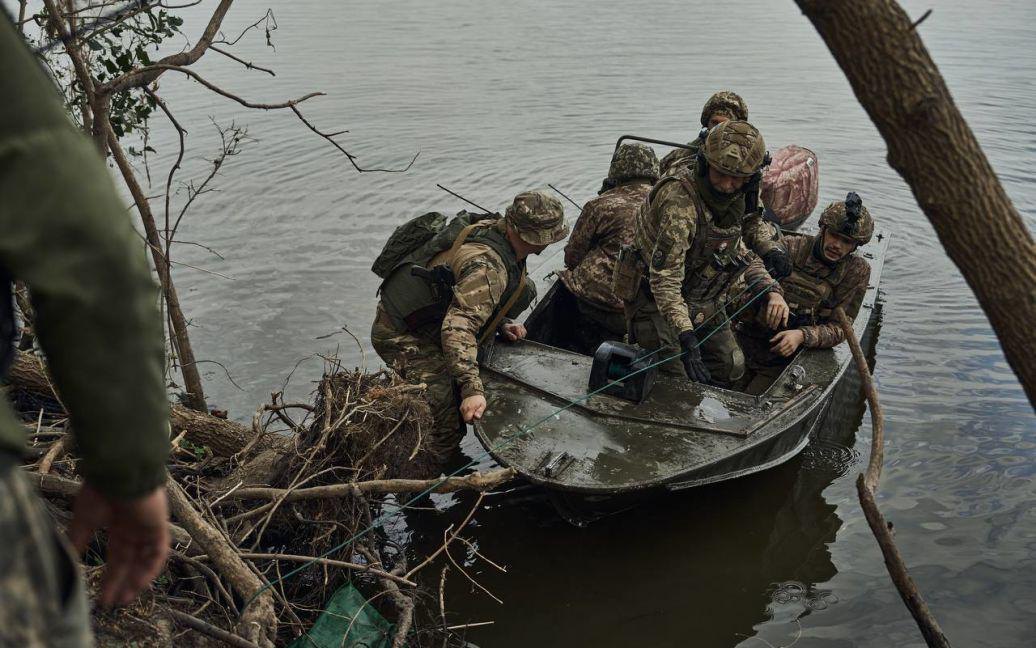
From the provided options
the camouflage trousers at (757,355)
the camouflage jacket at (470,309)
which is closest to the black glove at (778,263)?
the camouflage trousers at (757,355)

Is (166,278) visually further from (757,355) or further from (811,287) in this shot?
(811,287)

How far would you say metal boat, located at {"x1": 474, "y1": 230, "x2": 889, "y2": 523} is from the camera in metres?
5.23

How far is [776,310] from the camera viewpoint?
6613mm

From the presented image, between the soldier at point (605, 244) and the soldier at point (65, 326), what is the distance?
18.9ft

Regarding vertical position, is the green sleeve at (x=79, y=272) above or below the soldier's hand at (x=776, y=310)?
above

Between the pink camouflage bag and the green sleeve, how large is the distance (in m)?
8.28

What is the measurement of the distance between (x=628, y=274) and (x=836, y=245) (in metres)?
1.65

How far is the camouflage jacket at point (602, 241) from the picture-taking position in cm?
737

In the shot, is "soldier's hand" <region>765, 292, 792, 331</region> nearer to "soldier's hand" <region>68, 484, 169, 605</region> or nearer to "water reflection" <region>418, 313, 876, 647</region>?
"water reflection" <region>418, 313, 876, 647</region>

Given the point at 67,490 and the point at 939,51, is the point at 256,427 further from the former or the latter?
the point at 939,51

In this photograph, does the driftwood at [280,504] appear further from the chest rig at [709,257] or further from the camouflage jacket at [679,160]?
the camouflage jacket at [679,160]

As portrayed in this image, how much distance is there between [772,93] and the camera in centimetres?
1781

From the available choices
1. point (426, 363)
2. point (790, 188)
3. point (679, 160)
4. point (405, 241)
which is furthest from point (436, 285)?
point (790, 188)

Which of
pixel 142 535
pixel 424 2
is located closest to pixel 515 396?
pixel 142 535
